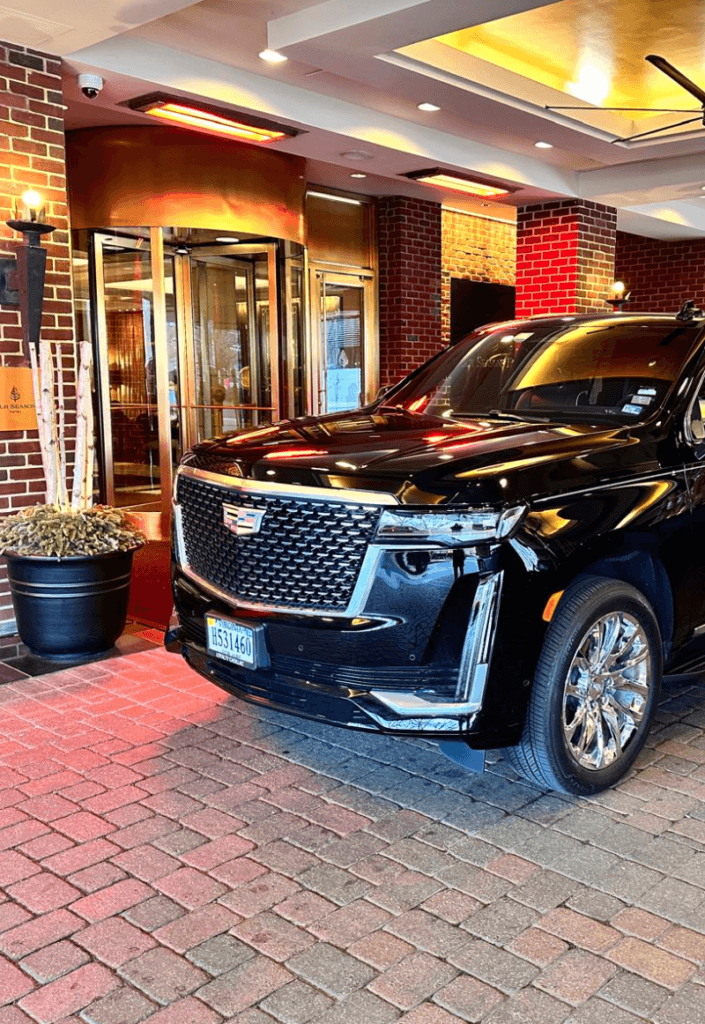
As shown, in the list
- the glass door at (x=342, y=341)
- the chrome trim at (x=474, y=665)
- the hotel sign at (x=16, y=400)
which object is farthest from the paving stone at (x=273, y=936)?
the glass door at (x=342, y=341)

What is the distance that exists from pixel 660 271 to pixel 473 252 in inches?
129

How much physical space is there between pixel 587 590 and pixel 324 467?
0.93 meters

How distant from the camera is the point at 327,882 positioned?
2703 mm

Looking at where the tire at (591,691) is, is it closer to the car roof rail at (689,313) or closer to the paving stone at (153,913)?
the paving stone at (153,913)

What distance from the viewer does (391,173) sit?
9.02 meters

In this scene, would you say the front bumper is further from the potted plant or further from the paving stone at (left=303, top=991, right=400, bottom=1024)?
the potted plant

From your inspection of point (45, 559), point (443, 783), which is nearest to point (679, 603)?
point (443, 783)

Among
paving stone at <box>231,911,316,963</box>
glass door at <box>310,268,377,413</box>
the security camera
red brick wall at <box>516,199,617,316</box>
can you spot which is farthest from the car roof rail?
glass door at <box>310,268,377,413</box>

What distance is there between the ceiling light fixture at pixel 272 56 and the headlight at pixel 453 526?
4336 millimetres

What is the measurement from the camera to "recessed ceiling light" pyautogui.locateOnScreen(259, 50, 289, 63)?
19.9 ft

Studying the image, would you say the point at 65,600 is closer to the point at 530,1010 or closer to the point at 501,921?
the point at 501,921

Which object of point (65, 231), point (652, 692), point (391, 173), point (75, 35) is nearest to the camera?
point (652, 692)

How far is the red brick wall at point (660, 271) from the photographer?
1397 centimetres

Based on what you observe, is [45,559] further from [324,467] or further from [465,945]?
[465,945]
